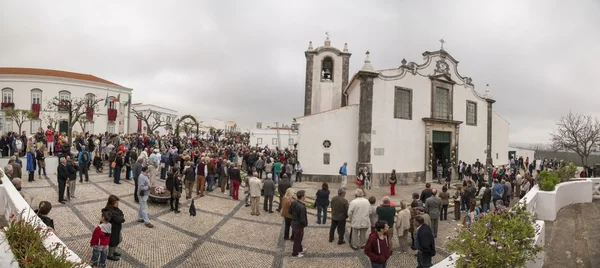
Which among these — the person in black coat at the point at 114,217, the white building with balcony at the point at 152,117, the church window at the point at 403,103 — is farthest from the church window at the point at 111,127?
the person in black coat at the point at 114,217

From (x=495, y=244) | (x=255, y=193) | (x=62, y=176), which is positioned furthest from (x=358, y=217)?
(x=62, y=176)

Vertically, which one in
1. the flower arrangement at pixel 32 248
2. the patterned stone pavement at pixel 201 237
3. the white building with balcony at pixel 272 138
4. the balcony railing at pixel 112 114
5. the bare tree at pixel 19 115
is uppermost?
the balcony railing at pixel 112 114

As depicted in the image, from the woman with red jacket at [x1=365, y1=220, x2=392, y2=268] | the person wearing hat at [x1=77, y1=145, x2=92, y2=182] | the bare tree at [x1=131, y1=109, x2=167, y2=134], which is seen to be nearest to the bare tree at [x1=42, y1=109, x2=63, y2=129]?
the bare tree at [x1=131, y1=109, x2=167, y2=134]

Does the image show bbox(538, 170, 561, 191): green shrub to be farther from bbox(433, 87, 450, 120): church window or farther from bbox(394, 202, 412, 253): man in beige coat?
bbox(433, 87, 450, 120): church window

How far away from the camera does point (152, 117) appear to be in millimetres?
54281

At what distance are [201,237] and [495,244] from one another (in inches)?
268

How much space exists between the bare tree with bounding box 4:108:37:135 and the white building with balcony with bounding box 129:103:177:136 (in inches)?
484

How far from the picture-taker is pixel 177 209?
980 cm

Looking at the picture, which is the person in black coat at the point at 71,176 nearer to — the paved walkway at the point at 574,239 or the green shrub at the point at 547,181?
the paved walkway at the point at 574,239

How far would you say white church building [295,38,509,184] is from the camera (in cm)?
1895

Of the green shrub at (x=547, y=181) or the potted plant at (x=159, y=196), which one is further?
the potted plant at (x=159, y=196)

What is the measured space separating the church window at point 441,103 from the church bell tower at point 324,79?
7414mm

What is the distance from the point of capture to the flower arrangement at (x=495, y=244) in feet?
13.1

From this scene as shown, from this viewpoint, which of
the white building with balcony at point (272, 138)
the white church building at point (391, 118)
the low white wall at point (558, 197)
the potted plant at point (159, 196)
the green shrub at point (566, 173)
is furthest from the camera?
the white building with balcony at point (272, 138)
